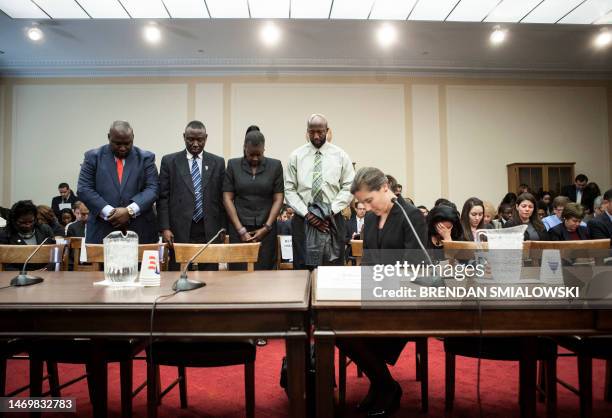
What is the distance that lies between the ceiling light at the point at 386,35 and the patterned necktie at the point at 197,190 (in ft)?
15.1

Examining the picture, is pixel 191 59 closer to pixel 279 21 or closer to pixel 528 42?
pixel 279 21

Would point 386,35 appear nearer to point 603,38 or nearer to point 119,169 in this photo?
point 603,38

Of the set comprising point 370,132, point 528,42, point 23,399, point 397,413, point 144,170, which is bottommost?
point 397,413

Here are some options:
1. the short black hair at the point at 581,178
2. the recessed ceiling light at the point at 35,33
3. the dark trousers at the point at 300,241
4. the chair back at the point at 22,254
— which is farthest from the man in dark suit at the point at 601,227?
the recessed ceiling light at the point at 35,33

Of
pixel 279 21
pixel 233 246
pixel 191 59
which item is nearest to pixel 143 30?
pixel 191 59

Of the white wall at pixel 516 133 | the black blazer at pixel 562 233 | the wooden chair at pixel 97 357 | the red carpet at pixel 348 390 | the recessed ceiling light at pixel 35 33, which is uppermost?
the recessed ceiling light at pixel 35 33

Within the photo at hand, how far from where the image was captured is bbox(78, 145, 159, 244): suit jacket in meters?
2.90

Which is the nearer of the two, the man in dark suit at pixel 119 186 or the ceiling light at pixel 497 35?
the man in dark suit at pixel 119 186

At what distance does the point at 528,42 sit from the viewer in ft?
23.9

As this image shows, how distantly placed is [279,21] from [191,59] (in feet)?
7.50

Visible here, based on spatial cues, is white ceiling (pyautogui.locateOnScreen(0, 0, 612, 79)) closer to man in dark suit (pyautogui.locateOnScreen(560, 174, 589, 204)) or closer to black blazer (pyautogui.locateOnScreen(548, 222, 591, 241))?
man in dark suit (pyautogui.locateOnScreen(560, 174, 589, 204))

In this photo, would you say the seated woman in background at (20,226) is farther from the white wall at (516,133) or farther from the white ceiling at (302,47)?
the white wall at (516,133)

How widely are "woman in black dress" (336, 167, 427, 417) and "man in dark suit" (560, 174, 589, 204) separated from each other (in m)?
7.27

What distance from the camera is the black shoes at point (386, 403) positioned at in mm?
1761
